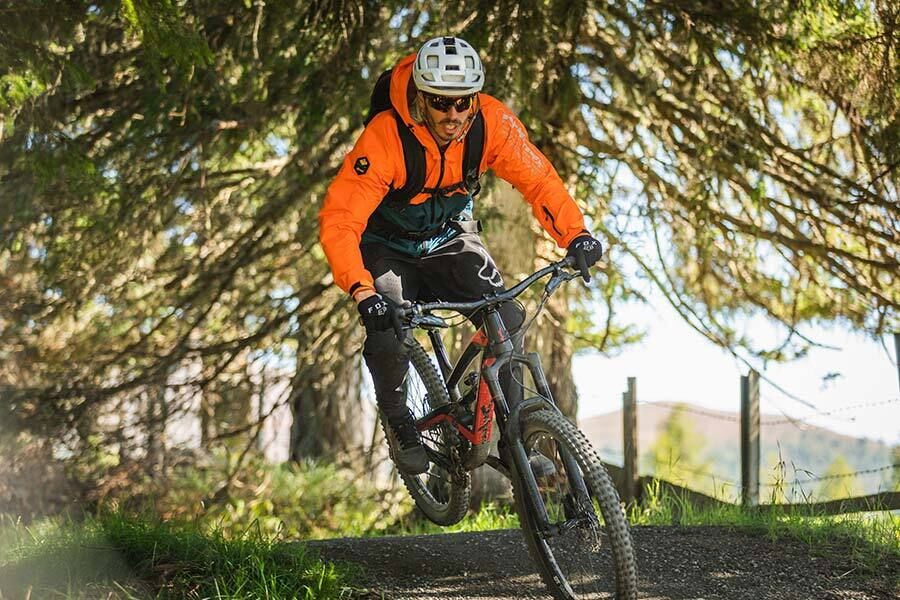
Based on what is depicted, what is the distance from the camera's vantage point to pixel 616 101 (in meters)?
9.20

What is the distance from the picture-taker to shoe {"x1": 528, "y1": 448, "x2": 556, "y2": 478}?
4593mm

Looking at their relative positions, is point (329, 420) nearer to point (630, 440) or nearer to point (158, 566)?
point (630, 440)

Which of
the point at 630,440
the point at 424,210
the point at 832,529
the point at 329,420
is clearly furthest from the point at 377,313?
the point at 329,420

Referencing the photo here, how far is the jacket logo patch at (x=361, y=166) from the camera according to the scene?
4.82 meters

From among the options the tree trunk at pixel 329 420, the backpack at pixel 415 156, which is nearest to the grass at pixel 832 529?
the backpack at pixel 415 156

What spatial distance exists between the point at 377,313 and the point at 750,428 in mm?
4886

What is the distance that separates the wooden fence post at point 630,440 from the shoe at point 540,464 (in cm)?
472

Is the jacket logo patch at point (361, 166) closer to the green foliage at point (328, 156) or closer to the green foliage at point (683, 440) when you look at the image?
the green foliage at point (328, 156)

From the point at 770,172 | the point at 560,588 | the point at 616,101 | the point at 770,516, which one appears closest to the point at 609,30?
the point at 616,101

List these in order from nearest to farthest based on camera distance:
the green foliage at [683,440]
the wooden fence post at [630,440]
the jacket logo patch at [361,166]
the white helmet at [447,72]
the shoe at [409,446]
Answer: the white helmet at [447,72]
the jacket logo patch at [361,166]
the shoe at [409,446]
the wooden fence post at [630,440]
the green foliage at [683,440]

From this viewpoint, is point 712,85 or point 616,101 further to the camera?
point 616,101

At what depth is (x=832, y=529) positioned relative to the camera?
5891 mm

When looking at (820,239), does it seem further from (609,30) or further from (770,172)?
(609,30)

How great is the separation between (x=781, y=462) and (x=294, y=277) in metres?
6.95
